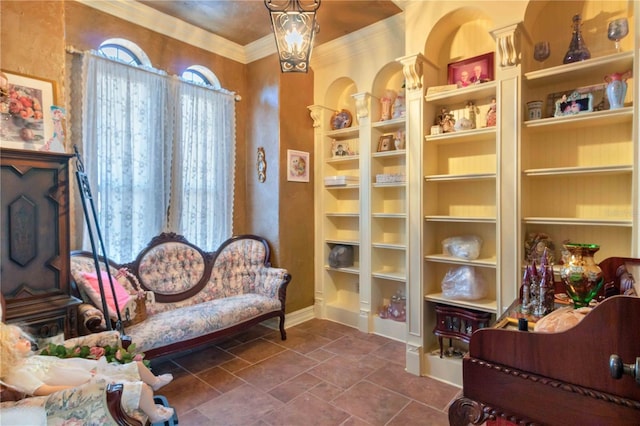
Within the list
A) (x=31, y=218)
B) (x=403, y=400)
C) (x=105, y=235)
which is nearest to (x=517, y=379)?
(x=403, y=400)

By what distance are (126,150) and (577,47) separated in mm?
3849

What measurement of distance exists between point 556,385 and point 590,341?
158 millimetres

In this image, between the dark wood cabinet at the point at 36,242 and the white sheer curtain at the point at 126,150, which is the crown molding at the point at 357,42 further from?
the dark wood cabinet at the point at 36,242

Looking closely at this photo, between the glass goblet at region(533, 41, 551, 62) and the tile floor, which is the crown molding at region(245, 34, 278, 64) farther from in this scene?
the tile floor

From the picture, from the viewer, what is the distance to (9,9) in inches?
83.6

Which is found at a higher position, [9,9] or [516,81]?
[9,9]

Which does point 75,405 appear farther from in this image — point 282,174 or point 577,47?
point 577,47

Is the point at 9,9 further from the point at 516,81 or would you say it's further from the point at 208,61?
the point at 516,81

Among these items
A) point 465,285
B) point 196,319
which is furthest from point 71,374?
point 465,285

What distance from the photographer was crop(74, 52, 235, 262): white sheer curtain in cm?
299

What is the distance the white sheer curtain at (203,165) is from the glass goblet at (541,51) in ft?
10.2

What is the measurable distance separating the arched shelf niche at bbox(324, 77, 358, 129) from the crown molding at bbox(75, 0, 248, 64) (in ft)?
3.78

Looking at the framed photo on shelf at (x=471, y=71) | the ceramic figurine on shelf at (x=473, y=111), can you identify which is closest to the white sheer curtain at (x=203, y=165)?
the framed photo on shelf at (x=471, y=71)

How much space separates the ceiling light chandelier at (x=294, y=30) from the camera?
2002 millimetres
